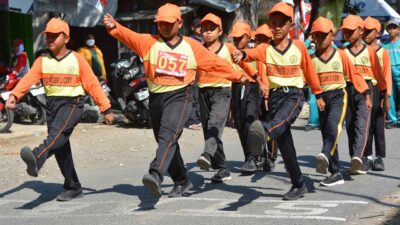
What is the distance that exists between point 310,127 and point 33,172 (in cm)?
Result: 792

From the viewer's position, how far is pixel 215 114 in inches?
360

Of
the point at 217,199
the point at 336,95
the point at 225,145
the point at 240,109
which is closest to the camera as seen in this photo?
the point at 217,199

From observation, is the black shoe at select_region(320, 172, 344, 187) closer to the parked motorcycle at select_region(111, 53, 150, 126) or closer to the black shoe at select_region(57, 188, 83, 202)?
the black shoe at select_region(57, 188, 83, 202)

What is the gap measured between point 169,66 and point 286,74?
125 centimetres

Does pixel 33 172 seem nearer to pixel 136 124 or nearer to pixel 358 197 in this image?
pixel 358 197

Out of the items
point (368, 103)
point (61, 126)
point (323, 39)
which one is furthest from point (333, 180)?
point (61, 126)

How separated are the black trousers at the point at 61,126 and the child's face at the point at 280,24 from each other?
211 centimetres

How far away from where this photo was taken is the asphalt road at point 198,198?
721 centimetres

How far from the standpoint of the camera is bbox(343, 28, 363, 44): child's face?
31.0 ft

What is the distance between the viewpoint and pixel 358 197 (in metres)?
8.03

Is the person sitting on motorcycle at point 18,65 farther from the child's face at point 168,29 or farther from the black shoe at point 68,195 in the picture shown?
the child's face at point 168,29

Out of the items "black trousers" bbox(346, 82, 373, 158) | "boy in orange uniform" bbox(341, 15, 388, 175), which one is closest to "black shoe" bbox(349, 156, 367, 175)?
"boy in orange uniform" bbox(341, 15, 388, 175)

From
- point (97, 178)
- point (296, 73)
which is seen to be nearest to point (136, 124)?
point (97, 178)

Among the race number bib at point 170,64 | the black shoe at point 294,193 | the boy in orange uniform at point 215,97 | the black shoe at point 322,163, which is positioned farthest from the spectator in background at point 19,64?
the black shoe at point 294,193
